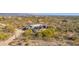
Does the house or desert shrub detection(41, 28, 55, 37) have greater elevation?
the house

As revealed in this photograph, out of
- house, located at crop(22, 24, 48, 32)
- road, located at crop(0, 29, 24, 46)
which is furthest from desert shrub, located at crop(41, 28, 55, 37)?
road, located at crop(0, 29, 24, 46)

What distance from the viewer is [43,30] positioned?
7.48 feet

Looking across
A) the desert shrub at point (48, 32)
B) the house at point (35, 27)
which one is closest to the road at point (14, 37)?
the house at point (35, 27)

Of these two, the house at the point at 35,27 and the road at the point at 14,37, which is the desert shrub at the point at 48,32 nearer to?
the house at the point at 35,27

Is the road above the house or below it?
below

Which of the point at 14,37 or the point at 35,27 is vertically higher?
the point at 35,27

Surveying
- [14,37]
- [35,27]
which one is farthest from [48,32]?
[14,37]

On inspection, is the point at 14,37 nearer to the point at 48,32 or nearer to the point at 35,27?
the point at 35,27

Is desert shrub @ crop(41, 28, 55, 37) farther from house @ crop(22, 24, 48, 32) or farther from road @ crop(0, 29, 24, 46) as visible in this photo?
road @ crop(0, 29, 24, 46)

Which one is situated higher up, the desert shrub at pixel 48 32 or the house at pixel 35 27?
the house at pixel 35 27
